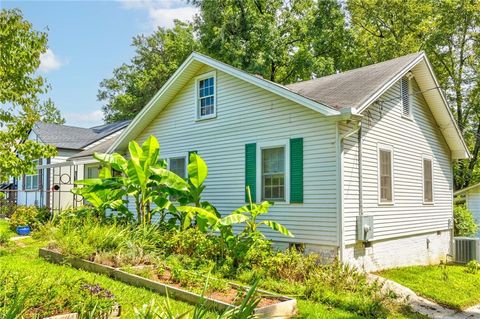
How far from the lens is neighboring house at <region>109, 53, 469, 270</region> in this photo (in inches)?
390

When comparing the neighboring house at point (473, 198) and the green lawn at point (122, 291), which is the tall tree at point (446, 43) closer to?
A: the neighboring house at point (473, 198)

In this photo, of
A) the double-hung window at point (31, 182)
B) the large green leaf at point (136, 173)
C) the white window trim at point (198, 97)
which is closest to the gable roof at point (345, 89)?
the white window trim at point (198, 97)

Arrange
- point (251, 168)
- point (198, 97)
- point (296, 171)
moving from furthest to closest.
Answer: point (198, 97), point (251, 168), point (296, 171)

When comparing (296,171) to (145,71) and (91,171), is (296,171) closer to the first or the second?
(91,171)

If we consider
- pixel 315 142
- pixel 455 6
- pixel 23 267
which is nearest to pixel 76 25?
pixel 23 267

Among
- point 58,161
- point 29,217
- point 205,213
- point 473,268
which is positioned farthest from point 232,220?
point 58,161

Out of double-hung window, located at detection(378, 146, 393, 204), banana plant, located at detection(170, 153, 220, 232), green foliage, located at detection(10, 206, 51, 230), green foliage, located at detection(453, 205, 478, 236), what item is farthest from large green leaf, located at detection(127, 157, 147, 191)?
green foliage, located at detection(453, 205, 478, 236)

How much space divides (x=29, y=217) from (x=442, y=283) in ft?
47.6

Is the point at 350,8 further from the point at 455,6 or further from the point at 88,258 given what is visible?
the point at 88,258

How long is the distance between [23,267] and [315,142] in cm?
715

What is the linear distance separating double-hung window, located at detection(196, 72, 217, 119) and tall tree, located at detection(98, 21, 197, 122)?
18.3 meters

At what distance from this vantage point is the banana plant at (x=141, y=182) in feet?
34.0

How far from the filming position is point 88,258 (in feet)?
28.4

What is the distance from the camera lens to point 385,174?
11531 millimetres
